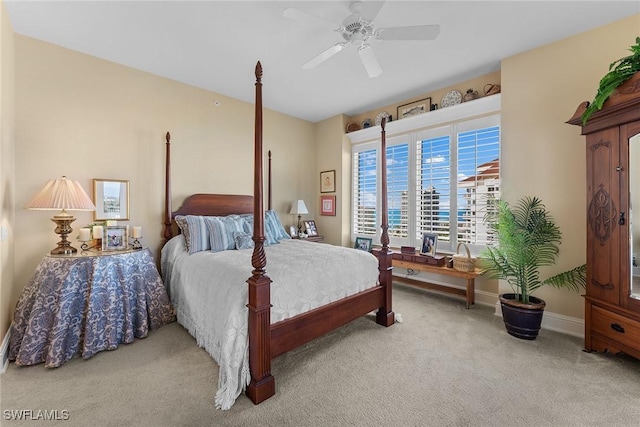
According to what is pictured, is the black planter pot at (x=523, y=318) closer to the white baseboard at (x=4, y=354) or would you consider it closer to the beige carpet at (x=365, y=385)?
the beige carpet at (x=365, y=385)

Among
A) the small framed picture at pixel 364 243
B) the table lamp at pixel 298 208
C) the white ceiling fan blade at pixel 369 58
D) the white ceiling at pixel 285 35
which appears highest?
the white ceiling at pixel 285 35

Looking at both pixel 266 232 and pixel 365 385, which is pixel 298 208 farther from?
pixel 365 385

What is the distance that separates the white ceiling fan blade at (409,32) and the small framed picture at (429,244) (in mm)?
2457

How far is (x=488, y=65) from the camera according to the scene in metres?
3.21

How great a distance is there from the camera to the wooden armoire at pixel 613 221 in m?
2.03

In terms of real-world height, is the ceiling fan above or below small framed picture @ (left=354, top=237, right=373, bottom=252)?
above

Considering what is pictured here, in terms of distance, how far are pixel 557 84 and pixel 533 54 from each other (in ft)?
1.38

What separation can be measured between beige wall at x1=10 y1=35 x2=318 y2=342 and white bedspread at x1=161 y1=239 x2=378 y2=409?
1.03 metres

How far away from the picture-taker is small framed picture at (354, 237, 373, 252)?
449cm

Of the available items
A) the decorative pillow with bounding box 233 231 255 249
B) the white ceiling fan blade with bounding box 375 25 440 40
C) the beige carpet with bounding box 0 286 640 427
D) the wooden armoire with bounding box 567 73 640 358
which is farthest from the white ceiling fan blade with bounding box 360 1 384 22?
the beige carpet with bounding box 0 286 640 427

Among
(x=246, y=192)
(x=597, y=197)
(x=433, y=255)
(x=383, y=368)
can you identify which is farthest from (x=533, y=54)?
(x=246, y=192)

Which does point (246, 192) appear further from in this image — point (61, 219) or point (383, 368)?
point (383, 368)

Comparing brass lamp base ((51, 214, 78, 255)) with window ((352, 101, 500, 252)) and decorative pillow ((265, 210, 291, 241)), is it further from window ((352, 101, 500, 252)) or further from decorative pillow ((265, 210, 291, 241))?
window ((352, 101, 500, 252))

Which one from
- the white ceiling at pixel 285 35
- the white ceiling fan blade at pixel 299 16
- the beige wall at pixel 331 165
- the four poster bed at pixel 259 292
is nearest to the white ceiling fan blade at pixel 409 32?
the white ceiling at pixel 285 35
